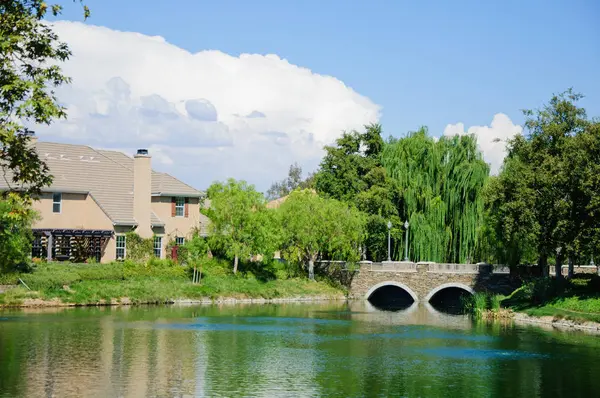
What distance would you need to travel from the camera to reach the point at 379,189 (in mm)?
68812

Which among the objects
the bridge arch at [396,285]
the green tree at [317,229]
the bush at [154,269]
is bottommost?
the bridge arch at [396,285]

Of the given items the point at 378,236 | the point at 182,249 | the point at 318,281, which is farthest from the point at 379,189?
the point at 182,249

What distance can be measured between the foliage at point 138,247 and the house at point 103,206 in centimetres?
48

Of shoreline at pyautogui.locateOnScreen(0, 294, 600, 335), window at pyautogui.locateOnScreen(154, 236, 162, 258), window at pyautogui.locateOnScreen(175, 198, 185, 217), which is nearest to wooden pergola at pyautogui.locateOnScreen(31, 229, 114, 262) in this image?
window at pyautogui.locateOnScreen(154, 236, 162, 258)

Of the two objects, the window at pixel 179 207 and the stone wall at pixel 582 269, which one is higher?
the window at pixel 179 207

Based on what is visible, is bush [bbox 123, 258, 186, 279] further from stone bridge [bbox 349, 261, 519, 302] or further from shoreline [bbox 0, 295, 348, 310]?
stone bridge [bbox 349, 261, 519, 302]

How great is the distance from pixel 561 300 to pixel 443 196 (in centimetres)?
1663

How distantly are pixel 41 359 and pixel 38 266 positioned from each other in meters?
23.1

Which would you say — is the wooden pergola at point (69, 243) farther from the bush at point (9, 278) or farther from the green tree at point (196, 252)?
the bush at point (9, 278)

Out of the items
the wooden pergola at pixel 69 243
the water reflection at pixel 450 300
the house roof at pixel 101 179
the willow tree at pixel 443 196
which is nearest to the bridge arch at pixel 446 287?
the water reflection at pixel 450 300

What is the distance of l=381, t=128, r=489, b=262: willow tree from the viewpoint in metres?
65.5

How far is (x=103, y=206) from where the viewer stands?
62.5m

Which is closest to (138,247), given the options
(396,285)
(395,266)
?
(395,266)

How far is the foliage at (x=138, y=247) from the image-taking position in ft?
202
